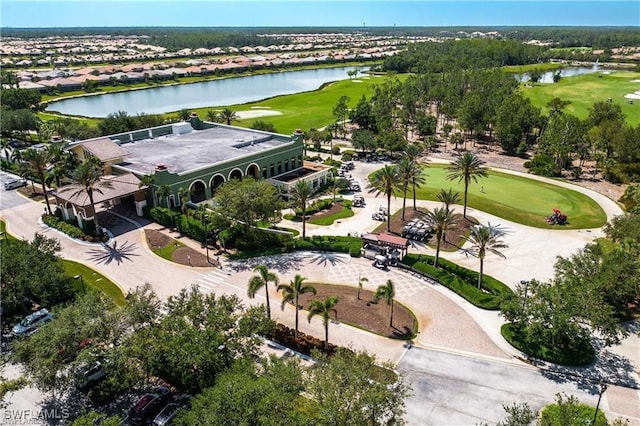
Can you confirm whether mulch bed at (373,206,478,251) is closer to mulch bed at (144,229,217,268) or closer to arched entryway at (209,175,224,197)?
mulch bed at (144,229,217,268)

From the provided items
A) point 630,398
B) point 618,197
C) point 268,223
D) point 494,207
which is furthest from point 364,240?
point 618,197

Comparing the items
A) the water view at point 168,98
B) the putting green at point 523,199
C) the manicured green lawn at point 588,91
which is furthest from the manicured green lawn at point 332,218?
the water view at point 168,98

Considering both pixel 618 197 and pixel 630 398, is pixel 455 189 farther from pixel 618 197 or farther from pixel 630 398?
pixel 630 398

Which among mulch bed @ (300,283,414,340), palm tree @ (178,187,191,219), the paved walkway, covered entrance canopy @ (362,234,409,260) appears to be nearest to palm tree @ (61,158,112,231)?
the paved walkway

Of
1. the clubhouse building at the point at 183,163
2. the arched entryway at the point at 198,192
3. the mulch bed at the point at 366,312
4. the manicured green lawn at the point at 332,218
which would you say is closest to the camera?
the mulch bed at the point at 366,312

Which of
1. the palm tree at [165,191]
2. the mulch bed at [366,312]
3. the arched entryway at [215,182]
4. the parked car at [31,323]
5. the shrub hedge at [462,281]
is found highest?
the palm tree at [165,191]

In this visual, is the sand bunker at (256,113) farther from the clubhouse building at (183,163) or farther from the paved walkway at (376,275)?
the paved walkway at (376,275)

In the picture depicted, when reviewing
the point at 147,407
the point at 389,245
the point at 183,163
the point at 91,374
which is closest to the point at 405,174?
the point at 389,245

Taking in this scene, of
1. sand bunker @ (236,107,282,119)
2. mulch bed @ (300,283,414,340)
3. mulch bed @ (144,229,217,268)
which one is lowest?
mulch bed @ (300,283,414,340)
